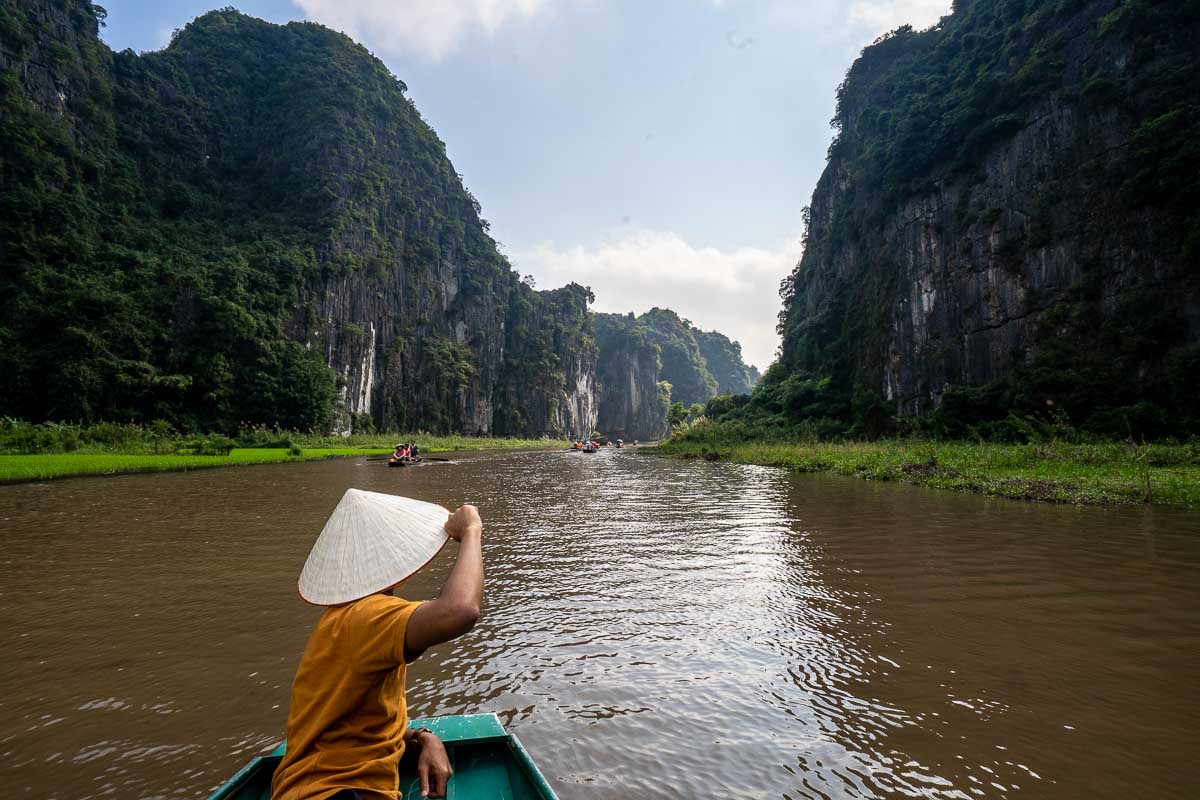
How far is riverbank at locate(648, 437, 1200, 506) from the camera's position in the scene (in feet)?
28.3

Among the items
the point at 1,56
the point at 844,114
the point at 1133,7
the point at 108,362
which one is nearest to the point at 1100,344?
the point at 1133,7

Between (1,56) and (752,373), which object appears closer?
(1,56)

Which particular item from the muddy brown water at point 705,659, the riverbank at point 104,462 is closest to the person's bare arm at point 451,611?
the muddy brown water at point 705,659

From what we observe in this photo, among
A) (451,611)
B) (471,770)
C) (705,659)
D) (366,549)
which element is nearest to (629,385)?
(705,659)

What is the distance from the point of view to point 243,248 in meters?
44.4

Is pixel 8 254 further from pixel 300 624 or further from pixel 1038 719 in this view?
pixel 1038 719

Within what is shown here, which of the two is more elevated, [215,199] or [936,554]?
[215,199]

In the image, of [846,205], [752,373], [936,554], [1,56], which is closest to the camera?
[936,554]

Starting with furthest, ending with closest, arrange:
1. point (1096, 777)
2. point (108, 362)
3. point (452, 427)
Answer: point (452, 427)
point (108, 362)
point (1096, 777)

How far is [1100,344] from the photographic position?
19922mm

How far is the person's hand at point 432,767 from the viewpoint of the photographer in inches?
67.5

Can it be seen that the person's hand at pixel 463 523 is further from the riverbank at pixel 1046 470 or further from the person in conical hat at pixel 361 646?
the riverbank at pixel 1046 470

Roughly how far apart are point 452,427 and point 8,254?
37050 millimetres

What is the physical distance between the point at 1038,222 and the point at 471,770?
30.2m
